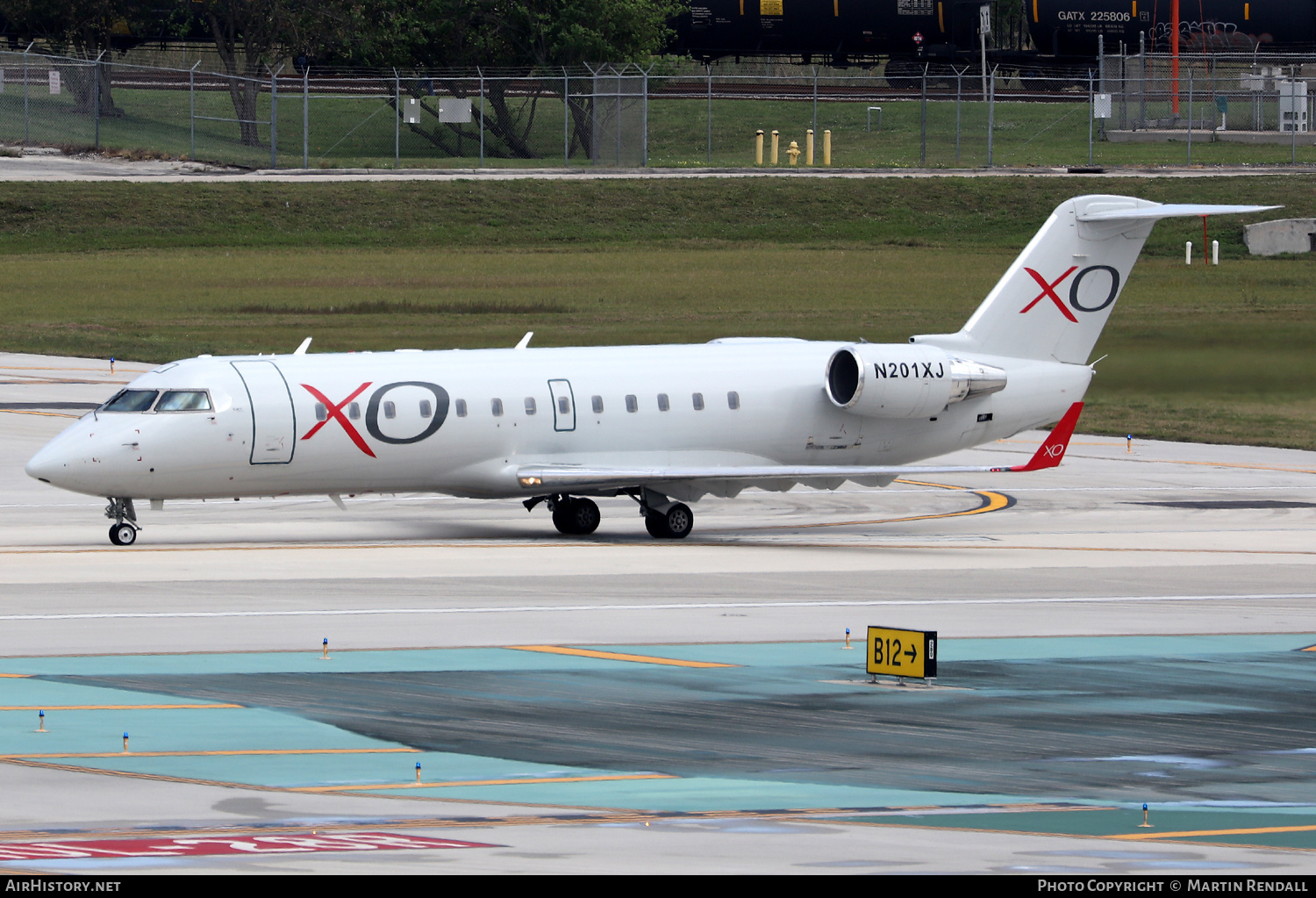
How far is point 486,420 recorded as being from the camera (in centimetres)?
3378

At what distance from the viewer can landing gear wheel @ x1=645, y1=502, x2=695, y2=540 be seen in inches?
1374

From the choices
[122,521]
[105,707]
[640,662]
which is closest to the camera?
[105,707]

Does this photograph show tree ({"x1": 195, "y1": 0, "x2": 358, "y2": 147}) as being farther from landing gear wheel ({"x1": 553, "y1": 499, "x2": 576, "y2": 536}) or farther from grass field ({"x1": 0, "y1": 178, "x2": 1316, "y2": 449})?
landing gear wheel ({"x1": 553, "y1": 499, "x2": 576, "y2": 536})

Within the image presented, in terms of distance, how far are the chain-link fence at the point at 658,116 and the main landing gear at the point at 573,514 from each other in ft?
177

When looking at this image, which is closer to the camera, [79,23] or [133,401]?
[133,401]

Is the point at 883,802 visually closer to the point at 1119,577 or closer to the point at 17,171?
the point at 1119,577

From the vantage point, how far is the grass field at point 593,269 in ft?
200

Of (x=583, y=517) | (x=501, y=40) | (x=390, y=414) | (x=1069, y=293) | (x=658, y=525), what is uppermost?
(x=501, y=40)

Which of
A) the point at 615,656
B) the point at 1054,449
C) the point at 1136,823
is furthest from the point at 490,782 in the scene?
the point at 1054,449

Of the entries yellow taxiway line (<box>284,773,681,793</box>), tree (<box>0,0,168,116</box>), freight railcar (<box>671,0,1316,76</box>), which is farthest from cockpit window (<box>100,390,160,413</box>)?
freight railcar (<box>671,0,1316,76</box>)

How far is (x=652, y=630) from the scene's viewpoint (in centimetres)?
2512

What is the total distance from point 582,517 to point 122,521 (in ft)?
25.7

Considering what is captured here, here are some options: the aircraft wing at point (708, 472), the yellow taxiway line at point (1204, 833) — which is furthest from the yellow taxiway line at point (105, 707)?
the aircraft wing at point (708, 472)

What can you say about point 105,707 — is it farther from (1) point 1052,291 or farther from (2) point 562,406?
(1) point 1052,291
